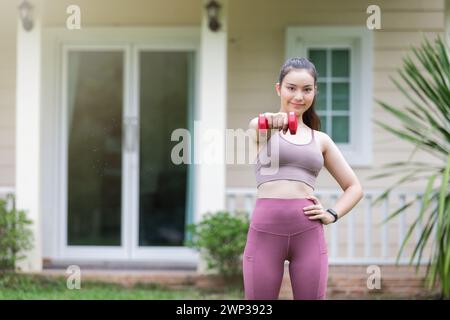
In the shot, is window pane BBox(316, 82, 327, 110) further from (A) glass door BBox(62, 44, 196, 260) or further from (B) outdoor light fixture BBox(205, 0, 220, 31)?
(B) outdoor light fixture BBox(205, 0, 220, 31)

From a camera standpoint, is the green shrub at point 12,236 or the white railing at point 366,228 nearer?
the green shrub at point 12,236

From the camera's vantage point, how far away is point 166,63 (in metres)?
7.62

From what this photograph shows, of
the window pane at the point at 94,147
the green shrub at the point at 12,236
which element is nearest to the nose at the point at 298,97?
the green shrub at the point at 12,236

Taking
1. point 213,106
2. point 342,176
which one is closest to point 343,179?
point 342,176

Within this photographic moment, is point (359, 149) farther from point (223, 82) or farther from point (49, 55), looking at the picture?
point (49, 55)

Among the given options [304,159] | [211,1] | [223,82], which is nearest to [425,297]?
[223,82]

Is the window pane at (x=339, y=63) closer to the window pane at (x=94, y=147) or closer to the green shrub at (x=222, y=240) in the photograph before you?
the green shrub at (x=222, y=240)

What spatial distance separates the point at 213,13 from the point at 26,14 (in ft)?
5.47

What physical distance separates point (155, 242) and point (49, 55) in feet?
7.12

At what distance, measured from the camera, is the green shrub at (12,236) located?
6.51 m

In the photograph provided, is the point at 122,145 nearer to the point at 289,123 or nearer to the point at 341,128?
the point at 341,128

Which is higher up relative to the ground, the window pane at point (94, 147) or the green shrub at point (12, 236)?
the window pane at point (94, 147)

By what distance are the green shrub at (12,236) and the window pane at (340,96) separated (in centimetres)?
320

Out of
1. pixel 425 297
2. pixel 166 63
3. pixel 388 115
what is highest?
pixel 166 63
